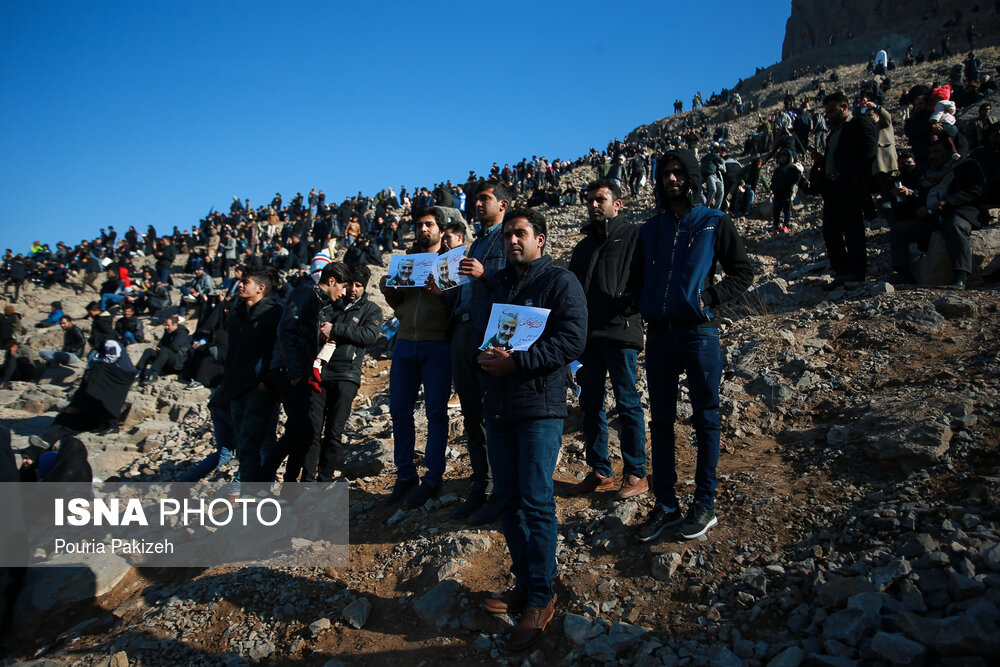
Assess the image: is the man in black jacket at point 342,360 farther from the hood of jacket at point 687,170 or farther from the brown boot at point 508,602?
the hood of jacket at point 687,170

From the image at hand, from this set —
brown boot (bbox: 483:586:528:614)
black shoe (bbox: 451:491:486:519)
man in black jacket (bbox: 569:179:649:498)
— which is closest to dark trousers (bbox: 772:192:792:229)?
man in black jacket (bbox: 569:179:649:498)

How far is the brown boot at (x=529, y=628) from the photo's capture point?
263 cm

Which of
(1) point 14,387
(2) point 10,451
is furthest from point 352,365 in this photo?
(1) point 14,387

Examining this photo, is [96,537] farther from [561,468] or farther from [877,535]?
Answer: [877,535]

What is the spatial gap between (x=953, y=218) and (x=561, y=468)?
15.7 feet

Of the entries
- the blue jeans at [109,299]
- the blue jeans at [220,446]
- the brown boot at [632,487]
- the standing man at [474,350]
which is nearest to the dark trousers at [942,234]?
the brown boot at [632,487]

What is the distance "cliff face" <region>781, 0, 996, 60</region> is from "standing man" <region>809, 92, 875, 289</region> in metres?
46.8

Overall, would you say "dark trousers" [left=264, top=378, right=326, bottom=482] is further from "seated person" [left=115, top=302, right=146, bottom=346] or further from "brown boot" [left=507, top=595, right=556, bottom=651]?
"seated person" [left=115, top=302, right=146, bottom=346]

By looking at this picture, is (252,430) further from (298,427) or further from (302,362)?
(302,362)

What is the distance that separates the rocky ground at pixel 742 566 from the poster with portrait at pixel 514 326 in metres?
1.38

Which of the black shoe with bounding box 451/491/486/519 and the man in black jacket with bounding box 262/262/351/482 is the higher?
the man in black jacket with bounding box 262/262/351/482

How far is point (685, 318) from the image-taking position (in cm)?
306

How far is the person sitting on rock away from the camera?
225 inches

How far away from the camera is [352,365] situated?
4410 mm
